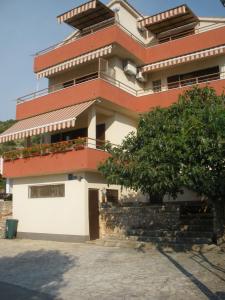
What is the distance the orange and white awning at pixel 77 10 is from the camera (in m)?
24.6

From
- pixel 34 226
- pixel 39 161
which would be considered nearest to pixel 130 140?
pixel 39 161

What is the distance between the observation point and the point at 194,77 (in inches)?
982

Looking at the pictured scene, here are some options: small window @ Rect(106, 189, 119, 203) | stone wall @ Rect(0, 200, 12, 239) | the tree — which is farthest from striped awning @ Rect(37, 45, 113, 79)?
the tree

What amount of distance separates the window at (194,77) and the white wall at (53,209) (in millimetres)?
9819

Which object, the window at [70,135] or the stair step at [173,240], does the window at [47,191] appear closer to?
the window at [70,135]

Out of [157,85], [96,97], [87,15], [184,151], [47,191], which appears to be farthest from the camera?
[157,85]

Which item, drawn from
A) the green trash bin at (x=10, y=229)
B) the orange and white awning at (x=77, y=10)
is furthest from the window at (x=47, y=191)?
the orange and white awning at (x=77, y=10)

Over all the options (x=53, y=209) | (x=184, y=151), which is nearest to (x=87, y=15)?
(x=53, y=209)

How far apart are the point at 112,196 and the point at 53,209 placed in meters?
3.65

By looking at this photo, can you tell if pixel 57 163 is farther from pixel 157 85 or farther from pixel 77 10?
pixel 77 10

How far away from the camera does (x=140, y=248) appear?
56.5 ft

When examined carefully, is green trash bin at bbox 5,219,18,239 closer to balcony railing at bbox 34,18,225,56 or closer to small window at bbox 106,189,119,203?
small window at bbox 106,189,119,203

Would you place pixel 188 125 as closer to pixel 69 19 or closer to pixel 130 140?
pixel 130 140

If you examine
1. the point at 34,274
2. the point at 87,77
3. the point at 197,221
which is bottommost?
the point at 34,274
